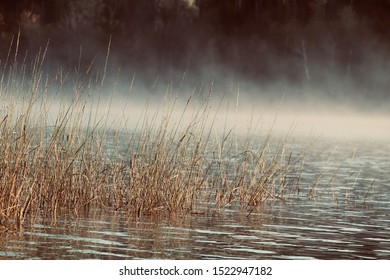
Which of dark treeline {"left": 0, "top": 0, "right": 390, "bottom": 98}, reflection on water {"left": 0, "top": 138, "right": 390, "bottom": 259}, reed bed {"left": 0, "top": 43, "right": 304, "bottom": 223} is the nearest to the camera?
reflection on water {"left": 0, "top": 138, "right": 390, "bottom": 259}

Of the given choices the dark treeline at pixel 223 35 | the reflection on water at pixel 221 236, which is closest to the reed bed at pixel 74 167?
the reflection on water at pixel 221 236

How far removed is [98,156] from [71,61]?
6511mm

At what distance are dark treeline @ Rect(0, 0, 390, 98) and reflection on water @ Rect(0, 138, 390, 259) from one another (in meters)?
4.94

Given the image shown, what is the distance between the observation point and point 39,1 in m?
11.0

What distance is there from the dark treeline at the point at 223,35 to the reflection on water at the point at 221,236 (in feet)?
16.2

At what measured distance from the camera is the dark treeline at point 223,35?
445 inches

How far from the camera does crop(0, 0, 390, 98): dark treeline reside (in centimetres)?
1131

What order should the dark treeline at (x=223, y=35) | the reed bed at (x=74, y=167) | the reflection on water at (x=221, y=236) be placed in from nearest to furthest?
the reflection on water at (x=221, y=236) → the reed bed at (x=74, y=167) → the dark treeline at (x=223, y=35)

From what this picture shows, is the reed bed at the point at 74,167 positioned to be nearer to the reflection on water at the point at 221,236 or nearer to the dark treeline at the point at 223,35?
the reflection on water at the point at 221,236

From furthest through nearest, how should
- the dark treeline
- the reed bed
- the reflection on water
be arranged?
the dark treeline
the reed bed
the reflection on water

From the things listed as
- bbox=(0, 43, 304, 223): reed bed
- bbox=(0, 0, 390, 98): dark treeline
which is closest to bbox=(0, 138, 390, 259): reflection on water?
bbox=(0, 43, 304, 223): reed bed

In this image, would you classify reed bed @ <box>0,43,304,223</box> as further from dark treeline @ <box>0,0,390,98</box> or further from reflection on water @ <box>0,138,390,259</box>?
dark treeline @ <box>0,0,390,98</box>
